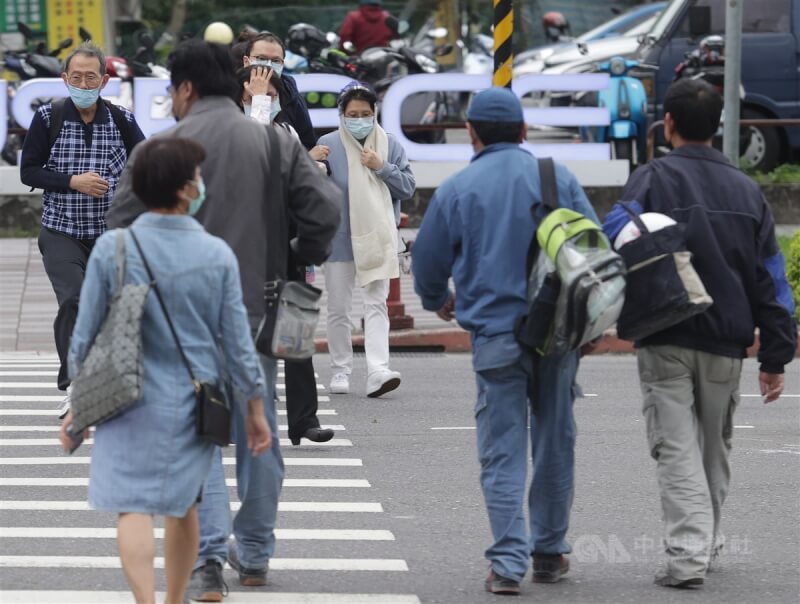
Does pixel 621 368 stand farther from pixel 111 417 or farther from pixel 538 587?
pixel 111 417

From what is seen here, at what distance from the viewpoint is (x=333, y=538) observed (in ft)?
22.2

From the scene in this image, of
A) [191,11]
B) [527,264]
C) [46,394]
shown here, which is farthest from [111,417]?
[191,11]

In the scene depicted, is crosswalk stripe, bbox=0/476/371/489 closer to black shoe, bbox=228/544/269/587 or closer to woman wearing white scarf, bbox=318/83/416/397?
black shoe, bbox=228/544/269/587

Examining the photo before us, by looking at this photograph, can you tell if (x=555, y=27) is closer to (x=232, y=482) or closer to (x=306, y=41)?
(x=306, y=41)

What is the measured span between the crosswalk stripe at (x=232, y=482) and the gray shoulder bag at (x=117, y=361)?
111 inches

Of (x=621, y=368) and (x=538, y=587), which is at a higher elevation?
(x=538, y=587)

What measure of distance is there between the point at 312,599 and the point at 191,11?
29422mm

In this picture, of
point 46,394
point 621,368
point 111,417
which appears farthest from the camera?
point 621,368

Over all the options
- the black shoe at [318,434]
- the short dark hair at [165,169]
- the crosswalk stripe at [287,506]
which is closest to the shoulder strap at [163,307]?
the short dark hair at [165,169]

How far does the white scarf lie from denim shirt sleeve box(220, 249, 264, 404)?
4783 mm

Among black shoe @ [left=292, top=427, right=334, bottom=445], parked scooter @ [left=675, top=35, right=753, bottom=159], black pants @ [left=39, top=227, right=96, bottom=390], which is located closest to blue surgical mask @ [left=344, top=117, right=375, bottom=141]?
black pants @ [left=39, top=227, right=96, bottom=390]

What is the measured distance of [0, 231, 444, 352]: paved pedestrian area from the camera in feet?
42.7

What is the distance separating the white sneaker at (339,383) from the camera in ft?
33.7

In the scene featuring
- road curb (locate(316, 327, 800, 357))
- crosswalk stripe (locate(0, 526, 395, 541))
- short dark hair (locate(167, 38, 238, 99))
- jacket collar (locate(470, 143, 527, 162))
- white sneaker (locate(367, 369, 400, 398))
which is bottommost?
road curb (locate(316, 327, 800, 357))
